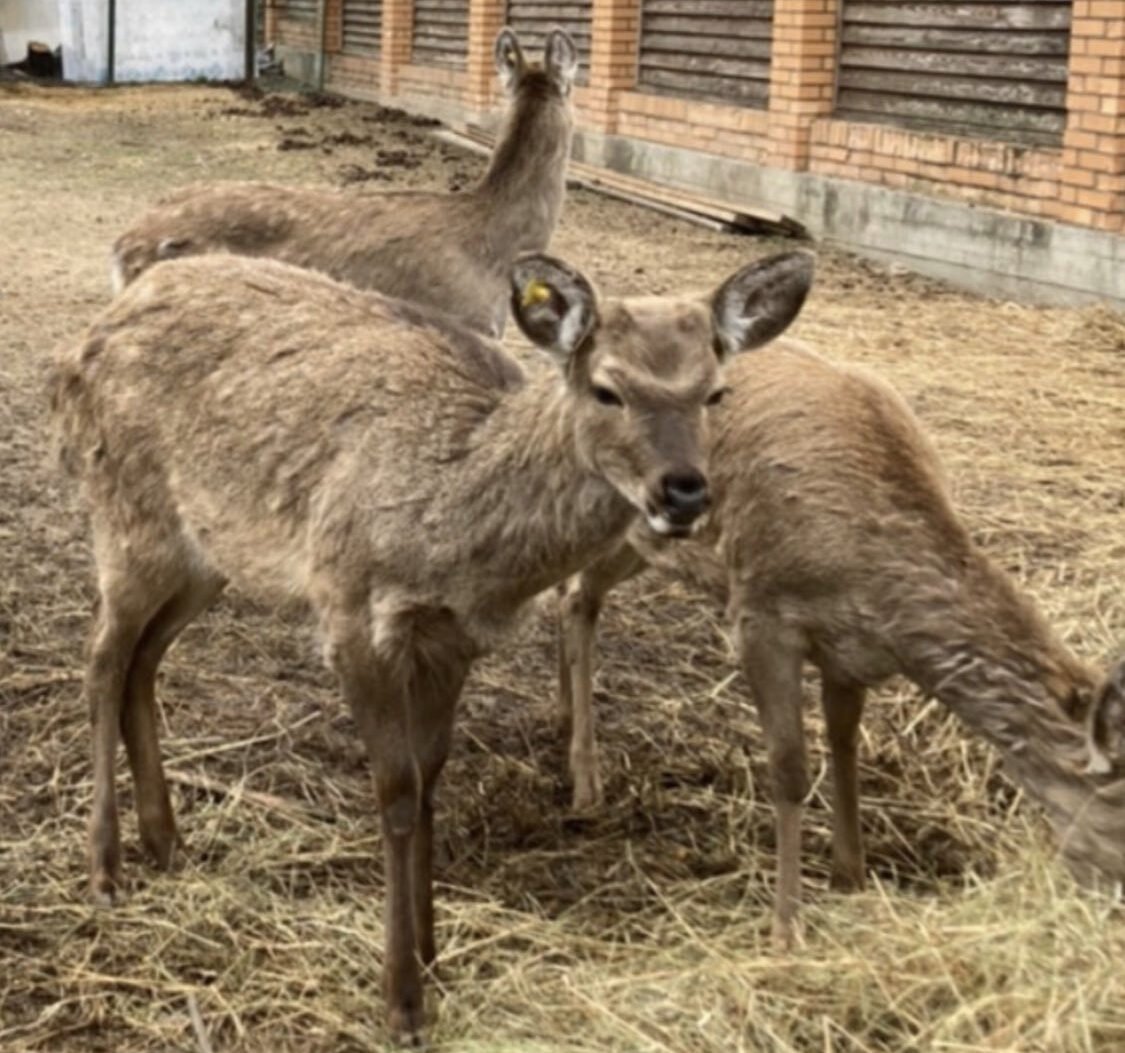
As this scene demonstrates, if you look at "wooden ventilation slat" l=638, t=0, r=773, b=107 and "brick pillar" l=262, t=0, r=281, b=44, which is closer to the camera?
"wooden ventilation slat" l=638, t=0, r=773, b=107

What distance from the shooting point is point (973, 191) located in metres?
13.4

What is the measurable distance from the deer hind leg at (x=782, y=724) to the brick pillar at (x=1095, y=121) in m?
7.69

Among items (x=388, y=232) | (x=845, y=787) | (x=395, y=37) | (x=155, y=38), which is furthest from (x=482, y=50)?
(x=845, y=787)

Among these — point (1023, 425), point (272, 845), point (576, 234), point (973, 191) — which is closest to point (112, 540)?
point (272, 845)

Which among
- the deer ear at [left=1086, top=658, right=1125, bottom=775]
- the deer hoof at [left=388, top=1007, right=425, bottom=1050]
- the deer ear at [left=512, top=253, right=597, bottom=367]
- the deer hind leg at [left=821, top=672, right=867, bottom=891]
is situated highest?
the deer ear at [left=512, top=253, right=597, bottom=367]

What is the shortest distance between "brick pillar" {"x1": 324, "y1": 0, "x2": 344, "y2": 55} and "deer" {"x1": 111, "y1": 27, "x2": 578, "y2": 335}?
19.9 meters

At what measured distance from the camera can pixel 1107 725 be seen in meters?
4.25

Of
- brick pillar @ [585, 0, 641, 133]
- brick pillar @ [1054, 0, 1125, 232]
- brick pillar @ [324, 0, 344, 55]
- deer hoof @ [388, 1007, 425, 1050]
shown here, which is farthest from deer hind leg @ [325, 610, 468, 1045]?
brick pillar @ [324, 0, 344, 55]

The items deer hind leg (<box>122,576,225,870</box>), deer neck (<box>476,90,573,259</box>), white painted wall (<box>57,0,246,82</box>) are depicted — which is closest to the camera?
deer hind leg (<box>122,576,225,870</box>)

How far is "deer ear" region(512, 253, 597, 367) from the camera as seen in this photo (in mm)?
4102

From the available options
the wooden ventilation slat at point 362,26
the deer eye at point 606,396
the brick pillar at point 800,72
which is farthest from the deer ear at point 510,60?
the wooden ventilation slat at point 362,26

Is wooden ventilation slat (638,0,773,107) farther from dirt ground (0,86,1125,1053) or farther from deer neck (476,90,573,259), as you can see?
dirt ground (0,86,1125,1053)

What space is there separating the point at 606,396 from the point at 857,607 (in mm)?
989

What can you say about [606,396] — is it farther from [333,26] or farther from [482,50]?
[333,26]
